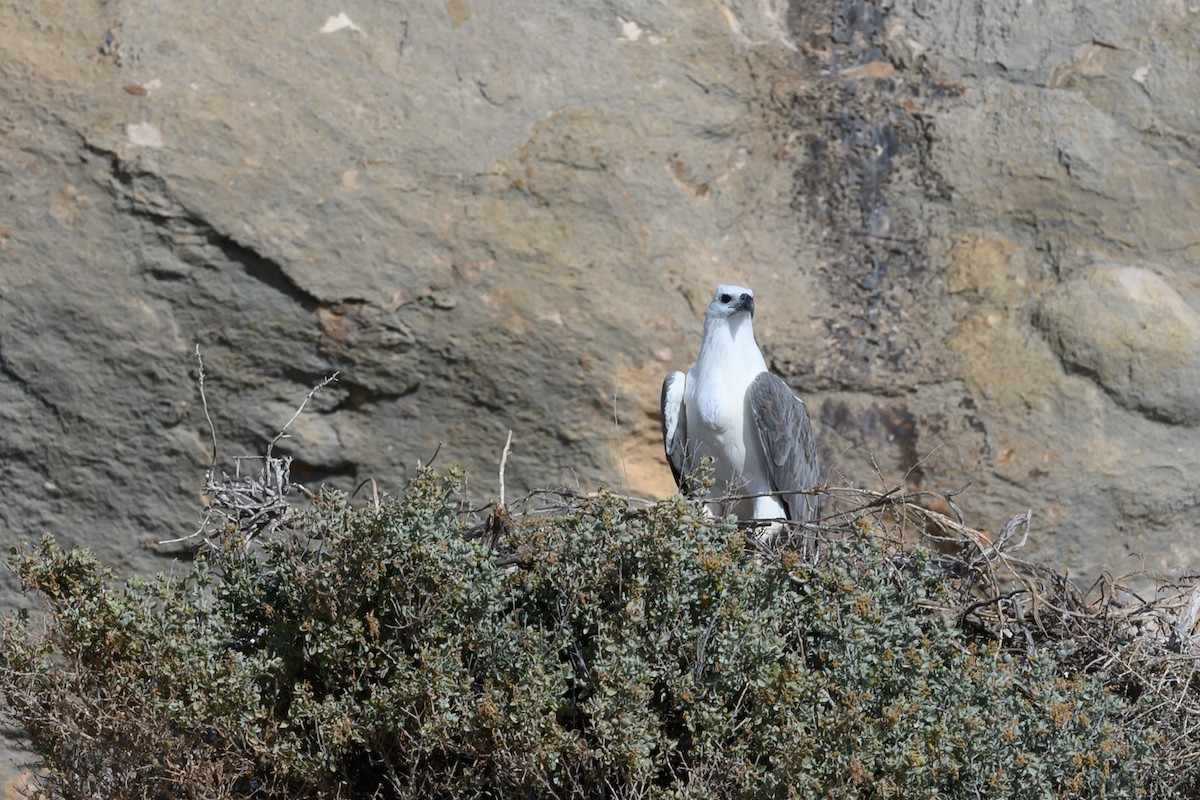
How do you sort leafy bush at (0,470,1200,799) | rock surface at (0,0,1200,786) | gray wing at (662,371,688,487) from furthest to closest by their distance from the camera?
rock surface at (0,0,1200,786)
gray wing at (662,371,688,487)
leafy bush at (0,470,1200,799)

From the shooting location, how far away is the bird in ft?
17.9

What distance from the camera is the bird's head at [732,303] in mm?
5469

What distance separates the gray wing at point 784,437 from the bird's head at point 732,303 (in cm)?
27

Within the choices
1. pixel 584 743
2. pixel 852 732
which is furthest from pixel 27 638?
pixel 852 732

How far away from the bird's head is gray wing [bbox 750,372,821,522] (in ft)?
0.87

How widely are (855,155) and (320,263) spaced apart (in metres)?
2.70

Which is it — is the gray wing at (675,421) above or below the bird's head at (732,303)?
below

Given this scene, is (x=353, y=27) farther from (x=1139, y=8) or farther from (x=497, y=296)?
(x=1139, y=8)

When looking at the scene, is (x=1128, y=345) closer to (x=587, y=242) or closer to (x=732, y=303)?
(x=732, y=303)

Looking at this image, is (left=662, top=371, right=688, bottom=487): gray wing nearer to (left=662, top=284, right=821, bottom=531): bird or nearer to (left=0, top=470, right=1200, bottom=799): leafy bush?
(left=662, top=284, right=821, bottom=531): bird

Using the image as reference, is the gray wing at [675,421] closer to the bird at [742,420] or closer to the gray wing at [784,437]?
the bird at [742,420]

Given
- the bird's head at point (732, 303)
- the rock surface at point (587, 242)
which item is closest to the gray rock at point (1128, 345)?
the rock surface at point (587, 242)

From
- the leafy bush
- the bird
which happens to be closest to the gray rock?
the bird

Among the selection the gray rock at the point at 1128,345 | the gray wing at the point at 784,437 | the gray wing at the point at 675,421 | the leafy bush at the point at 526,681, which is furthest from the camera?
the gray rock at the point at 1128,345
